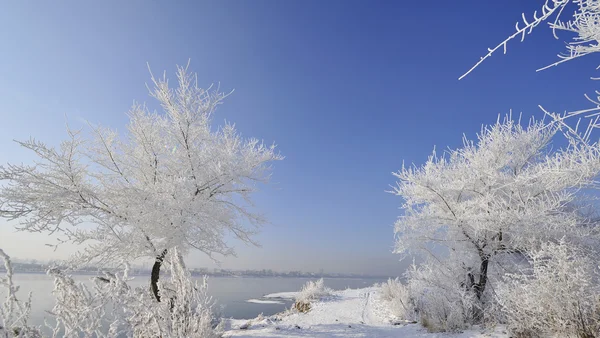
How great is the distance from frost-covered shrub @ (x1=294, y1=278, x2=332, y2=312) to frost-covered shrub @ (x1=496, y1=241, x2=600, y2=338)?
31.6ft

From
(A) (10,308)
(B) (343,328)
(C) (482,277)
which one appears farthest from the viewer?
(C) (482,277)

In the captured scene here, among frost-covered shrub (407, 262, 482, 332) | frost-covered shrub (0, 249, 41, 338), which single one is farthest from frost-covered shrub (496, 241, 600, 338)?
frost-covered shrub (0, 249, 41, 338)

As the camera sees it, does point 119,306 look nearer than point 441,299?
Yes

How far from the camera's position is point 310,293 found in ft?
54.5

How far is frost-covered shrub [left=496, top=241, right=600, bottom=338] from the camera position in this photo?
18.3ft

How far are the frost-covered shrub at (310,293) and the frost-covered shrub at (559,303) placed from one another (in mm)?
9643

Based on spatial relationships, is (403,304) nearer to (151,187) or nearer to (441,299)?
(441,299)

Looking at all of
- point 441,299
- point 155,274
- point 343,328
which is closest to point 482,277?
point 441,299

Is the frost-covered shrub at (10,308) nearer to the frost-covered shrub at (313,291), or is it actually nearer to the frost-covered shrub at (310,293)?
the frost-covered shrub at (310,293)

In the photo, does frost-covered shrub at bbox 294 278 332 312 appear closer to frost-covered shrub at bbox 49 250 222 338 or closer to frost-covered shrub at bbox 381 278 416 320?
frost-covered shrub at bbox 381 278 416 320

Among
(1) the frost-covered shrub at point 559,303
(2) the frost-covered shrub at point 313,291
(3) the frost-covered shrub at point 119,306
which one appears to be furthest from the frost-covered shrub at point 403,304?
(3) the frost-covered shrub at point 119,306

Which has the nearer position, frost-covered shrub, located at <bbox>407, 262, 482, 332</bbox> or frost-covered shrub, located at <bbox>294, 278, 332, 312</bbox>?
frost-covered shrub, located at <bbox>407, 262, 482, 332</bbox>

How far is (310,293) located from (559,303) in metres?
12.3

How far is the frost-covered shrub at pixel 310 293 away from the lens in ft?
50.3
